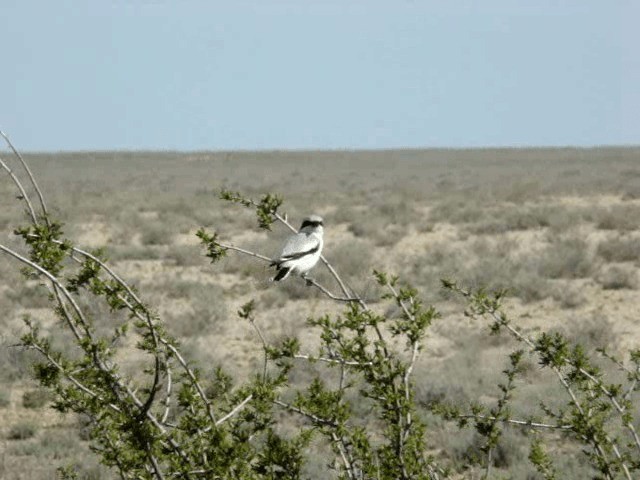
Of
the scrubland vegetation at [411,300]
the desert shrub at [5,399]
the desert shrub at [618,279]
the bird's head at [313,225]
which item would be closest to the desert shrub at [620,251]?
the scrubland vegetation at [411,300]

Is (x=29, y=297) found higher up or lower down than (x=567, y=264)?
lower down

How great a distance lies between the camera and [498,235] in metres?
21.0

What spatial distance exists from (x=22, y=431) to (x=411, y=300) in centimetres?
611

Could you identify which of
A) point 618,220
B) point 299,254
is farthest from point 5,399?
point 618,220

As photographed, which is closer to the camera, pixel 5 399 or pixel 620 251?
pixel 5 399

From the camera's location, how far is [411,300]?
3.44 m

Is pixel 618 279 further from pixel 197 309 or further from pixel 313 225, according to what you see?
pixel 313 225

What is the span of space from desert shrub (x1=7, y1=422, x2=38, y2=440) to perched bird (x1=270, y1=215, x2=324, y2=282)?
4.53 meters

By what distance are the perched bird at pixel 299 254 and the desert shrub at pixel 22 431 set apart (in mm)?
4535

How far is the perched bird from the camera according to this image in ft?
15.7

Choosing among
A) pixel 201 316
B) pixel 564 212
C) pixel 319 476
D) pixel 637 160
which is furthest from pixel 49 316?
pixel 637 160

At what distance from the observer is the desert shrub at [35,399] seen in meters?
9.37

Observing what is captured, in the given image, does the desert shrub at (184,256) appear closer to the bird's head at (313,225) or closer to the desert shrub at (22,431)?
the desert shrub at (22,431)

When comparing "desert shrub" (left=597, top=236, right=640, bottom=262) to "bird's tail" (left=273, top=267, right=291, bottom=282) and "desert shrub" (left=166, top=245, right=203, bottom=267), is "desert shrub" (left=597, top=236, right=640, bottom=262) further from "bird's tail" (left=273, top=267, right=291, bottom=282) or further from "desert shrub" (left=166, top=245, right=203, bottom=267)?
"bird's tail" (left=273, top=267, right=291, bottom=282)
